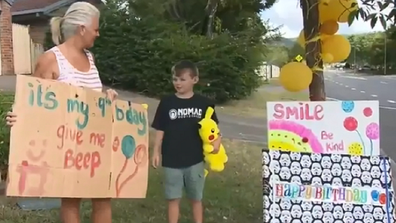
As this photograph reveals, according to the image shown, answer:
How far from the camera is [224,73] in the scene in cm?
1798

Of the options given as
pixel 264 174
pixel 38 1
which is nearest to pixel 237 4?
pixel 38 1

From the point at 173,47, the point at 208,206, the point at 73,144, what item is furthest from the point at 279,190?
the point at 173,47

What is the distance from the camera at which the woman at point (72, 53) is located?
392cm

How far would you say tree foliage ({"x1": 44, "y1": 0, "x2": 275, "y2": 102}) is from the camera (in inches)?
701

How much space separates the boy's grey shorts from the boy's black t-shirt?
48 millimetres

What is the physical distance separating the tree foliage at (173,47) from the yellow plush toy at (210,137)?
1255 centimetres

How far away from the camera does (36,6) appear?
2658cm

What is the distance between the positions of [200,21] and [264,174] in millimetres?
16301

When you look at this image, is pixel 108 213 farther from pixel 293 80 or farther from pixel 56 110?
pixel 293 80

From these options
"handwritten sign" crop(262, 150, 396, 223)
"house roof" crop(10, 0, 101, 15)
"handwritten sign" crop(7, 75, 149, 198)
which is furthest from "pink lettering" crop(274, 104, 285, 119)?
"house roof" crop(10, 0, 101, 15)

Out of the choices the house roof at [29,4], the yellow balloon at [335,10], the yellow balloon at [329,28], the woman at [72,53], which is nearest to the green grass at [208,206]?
the woman at [72,53]

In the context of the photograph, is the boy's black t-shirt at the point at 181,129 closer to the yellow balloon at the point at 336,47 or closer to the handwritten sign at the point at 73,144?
the handwritten sign at the point at 73,144

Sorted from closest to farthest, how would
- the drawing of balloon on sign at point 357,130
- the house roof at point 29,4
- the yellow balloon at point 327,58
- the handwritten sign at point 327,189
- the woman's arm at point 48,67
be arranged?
the woman's arm at point 48,67 → the handwritten sign at point 327,189 → the drawing of balloon on sign at point 357,130 → the yellow balloon at point 327,58 → the house roof at point 29,4

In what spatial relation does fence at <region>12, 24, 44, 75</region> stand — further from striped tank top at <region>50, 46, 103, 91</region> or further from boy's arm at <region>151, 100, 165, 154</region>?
striped tank top at <region>50, 46, 103, 91</region>
